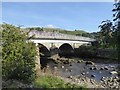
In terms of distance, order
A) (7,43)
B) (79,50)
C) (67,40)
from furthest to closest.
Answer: (79,50) → (67,40) → (7,43)

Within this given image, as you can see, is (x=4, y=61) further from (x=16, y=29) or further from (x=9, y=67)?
(x=16, y=29)

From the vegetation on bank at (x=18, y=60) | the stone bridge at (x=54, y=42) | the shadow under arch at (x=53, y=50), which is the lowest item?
the vegetation on bank at (x=18, y=60)

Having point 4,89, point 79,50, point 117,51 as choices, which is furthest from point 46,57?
point 117,51

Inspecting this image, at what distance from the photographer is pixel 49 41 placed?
146ft

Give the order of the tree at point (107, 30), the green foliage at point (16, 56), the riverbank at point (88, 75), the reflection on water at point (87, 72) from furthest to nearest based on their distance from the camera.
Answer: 1. the reflection on water at point (87, 72)
2. the riverbank at point (88, 75)
3. the green foliage at point (16, 56)
4. the tree at point (107, 30)

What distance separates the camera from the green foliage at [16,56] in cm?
1216

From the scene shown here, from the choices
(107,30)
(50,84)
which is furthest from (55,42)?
(107,30)

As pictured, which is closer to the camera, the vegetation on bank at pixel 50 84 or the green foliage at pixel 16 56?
the vegetation on bank at pixel 50 84

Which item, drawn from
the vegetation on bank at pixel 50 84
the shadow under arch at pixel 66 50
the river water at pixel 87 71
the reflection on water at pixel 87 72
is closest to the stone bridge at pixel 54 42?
the shadow under arch at pixel 66 50

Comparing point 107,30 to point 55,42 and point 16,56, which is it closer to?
point 16,56

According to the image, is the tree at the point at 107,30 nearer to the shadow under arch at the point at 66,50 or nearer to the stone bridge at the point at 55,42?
the stone bridge at the point at 55,42

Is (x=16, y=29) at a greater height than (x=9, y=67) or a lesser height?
greater

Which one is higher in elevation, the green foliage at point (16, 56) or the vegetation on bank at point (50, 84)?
the green foliage at point (16, 56)

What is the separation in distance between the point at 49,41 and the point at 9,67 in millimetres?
32504
